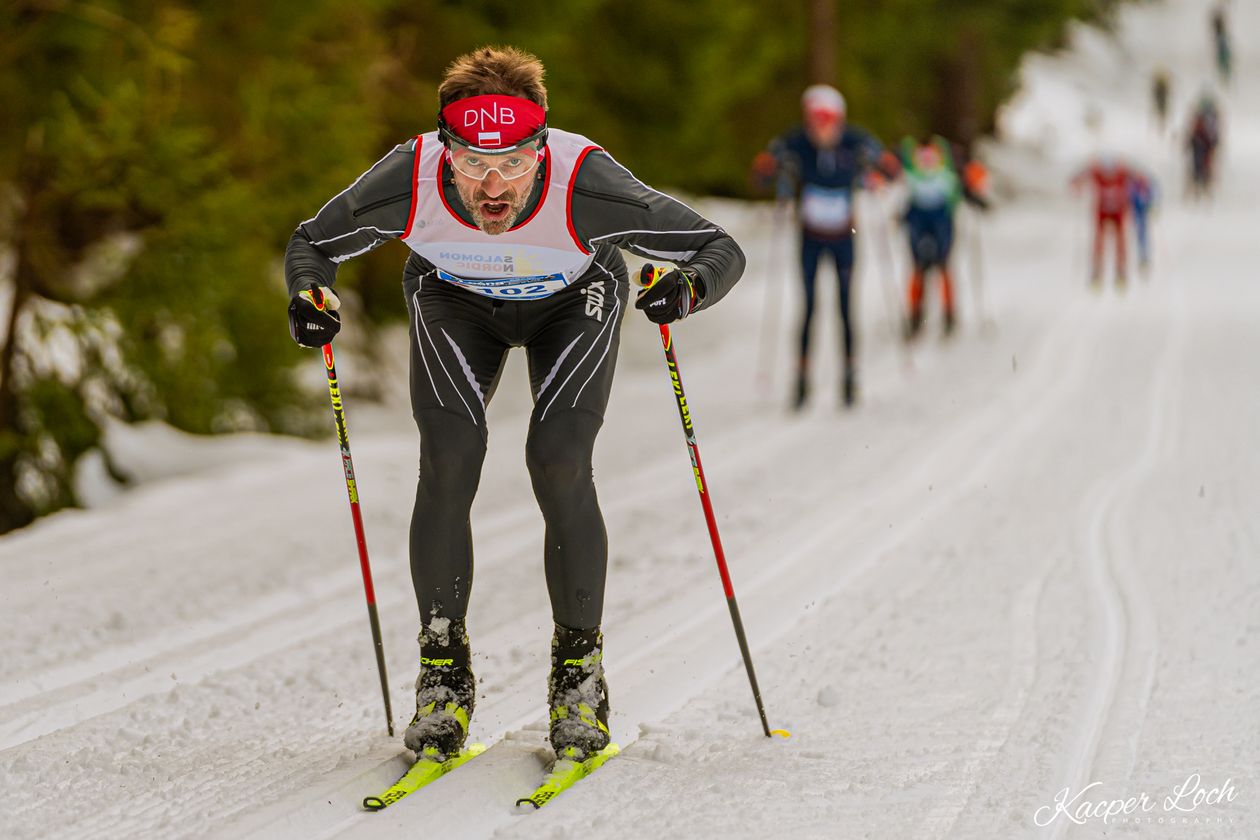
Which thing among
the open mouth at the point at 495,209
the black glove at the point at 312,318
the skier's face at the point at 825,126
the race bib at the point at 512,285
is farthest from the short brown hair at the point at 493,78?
the skier's face at the point at 825,126

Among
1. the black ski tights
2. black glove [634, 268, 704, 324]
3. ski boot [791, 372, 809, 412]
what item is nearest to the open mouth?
black glove [634, 268, 704, 324]

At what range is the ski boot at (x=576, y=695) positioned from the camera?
11.8 ft

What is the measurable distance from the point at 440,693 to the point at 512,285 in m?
1.11

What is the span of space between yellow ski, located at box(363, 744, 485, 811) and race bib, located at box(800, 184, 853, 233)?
637 centimetres

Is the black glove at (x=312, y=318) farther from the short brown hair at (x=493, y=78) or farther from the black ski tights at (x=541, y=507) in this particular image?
the short brown hair at (x=493, y=78)

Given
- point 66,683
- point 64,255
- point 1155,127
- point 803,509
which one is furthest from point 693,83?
point 1155,127

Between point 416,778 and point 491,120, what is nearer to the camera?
point 491,120

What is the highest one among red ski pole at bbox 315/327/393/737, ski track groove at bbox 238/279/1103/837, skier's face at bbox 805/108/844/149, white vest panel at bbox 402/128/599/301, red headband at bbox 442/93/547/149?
skier's face at bbox 805/108/844/149

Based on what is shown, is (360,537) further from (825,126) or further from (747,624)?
(825,126)

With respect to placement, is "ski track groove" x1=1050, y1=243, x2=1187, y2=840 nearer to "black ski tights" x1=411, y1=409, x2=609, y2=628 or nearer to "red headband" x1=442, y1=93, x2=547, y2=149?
"black ski tights" x1=411, y1=409, x2=609, y2=628

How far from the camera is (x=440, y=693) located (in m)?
3.58

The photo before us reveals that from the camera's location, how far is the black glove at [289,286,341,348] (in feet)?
11.6

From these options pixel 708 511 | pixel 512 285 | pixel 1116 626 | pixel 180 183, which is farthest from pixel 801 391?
pixel 512 285

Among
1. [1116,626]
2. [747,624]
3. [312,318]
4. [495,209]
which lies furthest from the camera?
[747,624]
